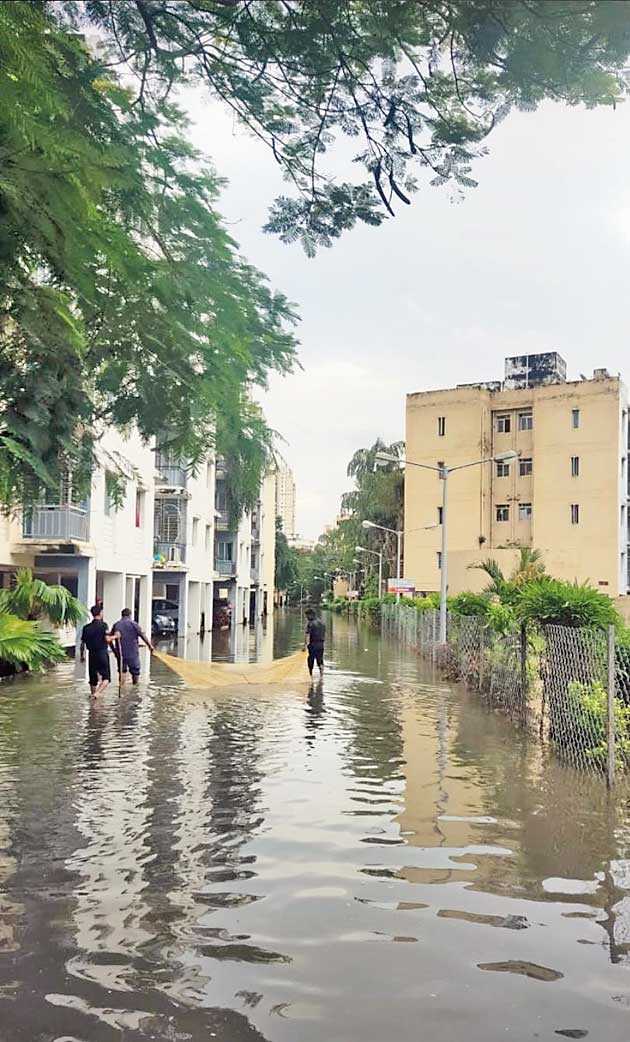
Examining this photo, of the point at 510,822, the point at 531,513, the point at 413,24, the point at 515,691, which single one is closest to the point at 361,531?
the point at 531,513

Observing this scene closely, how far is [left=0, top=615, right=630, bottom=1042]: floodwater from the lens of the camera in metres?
4.50

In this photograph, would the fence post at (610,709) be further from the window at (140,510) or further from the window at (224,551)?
the window at (224,551)

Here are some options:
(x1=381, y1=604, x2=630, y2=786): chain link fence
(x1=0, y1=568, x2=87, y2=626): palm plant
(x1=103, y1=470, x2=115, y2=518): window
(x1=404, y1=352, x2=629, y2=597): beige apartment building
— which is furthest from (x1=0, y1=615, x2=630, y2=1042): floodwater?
(x1=404, y1=352, x2=629, y2=597): beige apartment building

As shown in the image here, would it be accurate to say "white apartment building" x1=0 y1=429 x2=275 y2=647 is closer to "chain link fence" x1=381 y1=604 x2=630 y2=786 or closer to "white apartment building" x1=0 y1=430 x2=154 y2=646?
"white apartment building" x1=0 y1=430 x2=154 y2=646

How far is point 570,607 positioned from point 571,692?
79.3 inches

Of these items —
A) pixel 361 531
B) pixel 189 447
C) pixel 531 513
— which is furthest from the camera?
pixel 361 531

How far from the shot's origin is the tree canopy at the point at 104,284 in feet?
12.5

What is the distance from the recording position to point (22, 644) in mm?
19109

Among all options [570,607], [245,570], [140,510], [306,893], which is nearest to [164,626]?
[140,510]

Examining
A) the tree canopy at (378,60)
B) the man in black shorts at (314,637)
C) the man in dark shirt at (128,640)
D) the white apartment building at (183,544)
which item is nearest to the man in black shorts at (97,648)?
the man in dark shirt at (128,640)

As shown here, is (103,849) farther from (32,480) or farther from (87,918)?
(32,480)

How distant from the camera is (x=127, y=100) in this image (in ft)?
13.7

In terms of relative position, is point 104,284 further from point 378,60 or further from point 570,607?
point 570,607

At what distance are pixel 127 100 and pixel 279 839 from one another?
5558 mm
